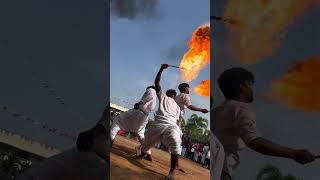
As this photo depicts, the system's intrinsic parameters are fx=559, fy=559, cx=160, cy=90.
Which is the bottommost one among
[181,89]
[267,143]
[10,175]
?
[10,175]

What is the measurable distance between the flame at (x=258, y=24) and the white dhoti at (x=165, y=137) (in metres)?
1.21

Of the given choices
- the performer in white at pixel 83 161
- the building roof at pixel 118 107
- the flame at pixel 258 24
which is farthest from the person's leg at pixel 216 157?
the performer in white at pixel 83 161

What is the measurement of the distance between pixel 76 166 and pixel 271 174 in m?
2.45

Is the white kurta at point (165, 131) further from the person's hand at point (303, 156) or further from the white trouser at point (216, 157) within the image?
the person's hand at point (303, 156)

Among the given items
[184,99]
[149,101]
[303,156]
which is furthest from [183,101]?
[303,156]

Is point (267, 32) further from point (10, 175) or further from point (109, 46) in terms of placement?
point (10, 175)

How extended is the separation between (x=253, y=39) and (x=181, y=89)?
1189 mm

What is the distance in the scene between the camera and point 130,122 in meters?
7.19

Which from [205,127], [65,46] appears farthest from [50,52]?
[205,127]

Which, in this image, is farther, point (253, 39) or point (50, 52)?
point (50, 52)

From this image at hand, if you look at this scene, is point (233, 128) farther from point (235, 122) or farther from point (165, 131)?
point (165, 131)

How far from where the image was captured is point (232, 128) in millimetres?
6844

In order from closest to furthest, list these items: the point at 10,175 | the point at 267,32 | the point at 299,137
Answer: the point at 299,137
the point at 267,32
the point at 10,175

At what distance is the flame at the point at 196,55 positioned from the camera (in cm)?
741
